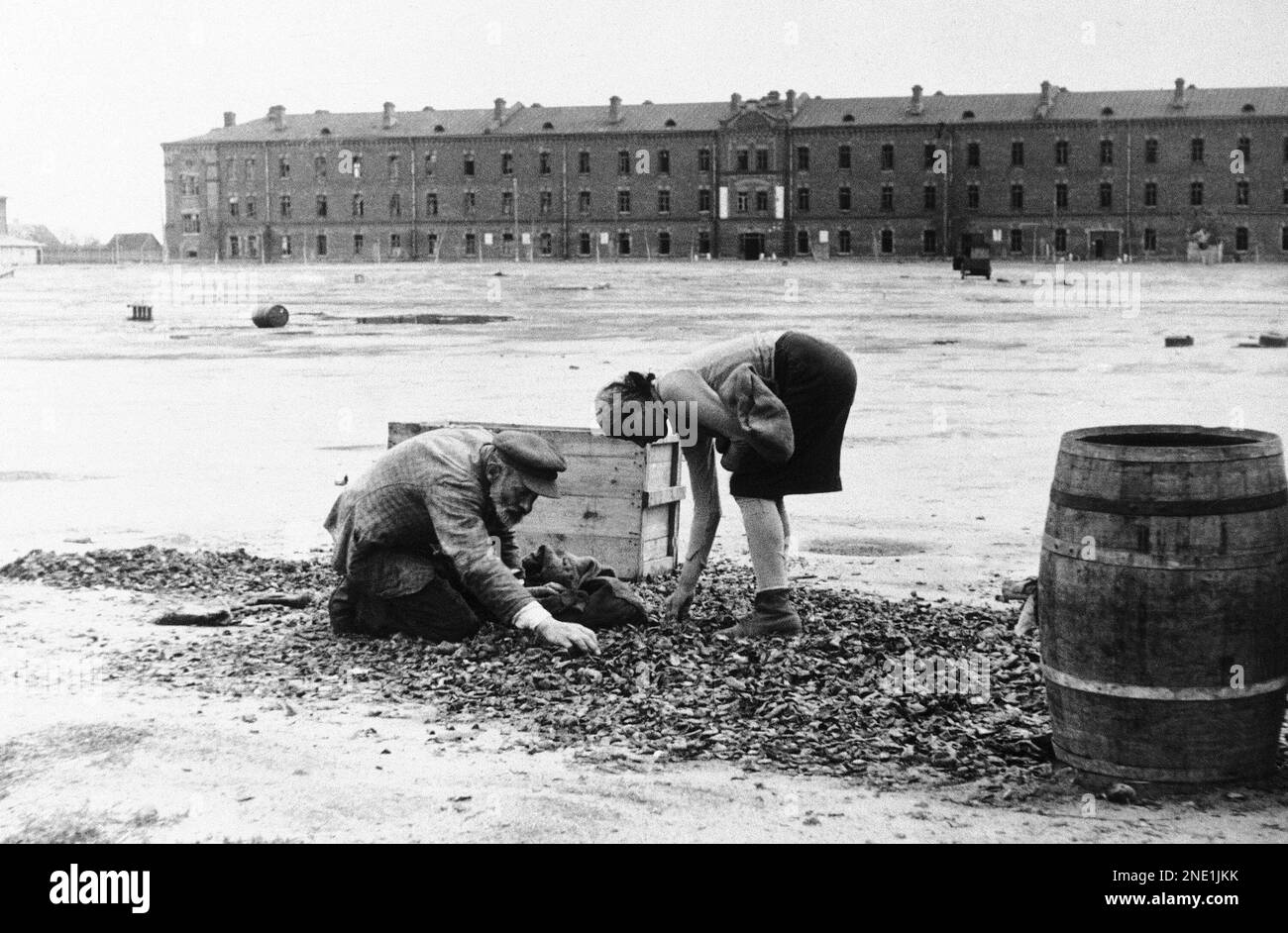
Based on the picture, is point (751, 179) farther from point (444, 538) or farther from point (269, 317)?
point (444, 538)

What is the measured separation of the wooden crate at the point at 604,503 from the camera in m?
8.70

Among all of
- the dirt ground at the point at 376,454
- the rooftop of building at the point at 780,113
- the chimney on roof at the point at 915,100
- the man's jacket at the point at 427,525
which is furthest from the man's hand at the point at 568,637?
the chimney on roof at the point at 915,100

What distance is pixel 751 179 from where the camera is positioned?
322ft

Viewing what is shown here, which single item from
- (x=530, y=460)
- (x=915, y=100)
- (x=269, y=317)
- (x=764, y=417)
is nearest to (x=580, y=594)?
(x=530, y=460)

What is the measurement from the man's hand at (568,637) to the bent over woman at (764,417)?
0.80 meters

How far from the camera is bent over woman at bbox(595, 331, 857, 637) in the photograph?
7266 millimetres

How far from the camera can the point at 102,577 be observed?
29.5 ft

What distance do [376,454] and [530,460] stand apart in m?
7.52

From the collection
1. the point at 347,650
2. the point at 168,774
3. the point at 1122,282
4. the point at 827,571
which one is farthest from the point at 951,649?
the point at 1122,282

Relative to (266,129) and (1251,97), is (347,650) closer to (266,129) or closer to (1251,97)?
(1251,97)

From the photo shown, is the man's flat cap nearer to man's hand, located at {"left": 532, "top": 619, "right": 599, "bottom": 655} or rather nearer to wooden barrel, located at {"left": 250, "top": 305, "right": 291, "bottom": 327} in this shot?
man's hand, located at {"left": 532, "top": 619, "right": 599, "bottom": 655}

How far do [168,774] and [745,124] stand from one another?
95366 millimetres

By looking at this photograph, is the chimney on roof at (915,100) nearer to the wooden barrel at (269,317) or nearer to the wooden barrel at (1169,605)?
the wooden barrel at (269,317)

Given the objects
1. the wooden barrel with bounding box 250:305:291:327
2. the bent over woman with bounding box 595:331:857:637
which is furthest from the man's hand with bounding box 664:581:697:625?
the wooden barrel with bounding box 250:305:291:327
